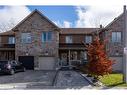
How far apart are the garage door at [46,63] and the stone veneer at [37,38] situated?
1.88 feet

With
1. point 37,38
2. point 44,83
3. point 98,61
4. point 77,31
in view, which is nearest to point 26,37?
point 37,38

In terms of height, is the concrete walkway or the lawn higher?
the lawn

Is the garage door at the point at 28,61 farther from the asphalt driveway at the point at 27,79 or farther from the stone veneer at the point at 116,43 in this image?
the asphalt driveway at the point at 27,79

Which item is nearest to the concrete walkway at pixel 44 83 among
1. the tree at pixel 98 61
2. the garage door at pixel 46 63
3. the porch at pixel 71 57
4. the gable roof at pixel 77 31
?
the tree at pixel 98 61

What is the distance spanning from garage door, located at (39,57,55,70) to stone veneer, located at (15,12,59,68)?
1.88 ft

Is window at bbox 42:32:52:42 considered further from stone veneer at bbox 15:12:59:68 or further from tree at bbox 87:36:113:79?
tree at bbox 87:36:113:79

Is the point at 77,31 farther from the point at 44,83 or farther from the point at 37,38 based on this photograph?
the point at 44,83

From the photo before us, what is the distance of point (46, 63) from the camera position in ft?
147

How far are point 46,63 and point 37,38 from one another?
357 centimetres

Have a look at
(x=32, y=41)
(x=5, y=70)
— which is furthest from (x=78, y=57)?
(x=5, y=70)

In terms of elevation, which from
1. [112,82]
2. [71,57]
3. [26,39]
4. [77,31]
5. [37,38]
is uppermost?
[77,31]

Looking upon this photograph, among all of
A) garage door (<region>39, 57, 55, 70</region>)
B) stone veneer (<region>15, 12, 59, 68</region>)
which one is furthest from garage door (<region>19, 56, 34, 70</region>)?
garage door (<region>39, 57, 55, 70</region>)

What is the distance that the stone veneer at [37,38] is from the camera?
44531 millimetres

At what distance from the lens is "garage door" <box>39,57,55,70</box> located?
44.5m
